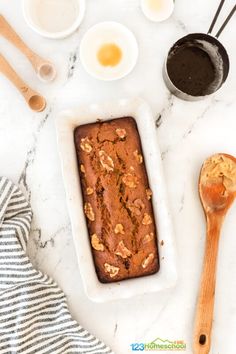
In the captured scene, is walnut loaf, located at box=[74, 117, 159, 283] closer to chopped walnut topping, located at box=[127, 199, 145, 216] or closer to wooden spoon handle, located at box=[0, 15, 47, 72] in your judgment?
chopped walnut topping, located at box=[127, 199, 145, 216]

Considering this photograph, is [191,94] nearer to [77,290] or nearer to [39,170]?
[39,170]

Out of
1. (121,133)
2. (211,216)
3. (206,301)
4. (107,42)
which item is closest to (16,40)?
(107,42)

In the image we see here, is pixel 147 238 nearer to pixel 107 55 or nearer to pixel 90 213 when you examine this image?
pixel 90 213

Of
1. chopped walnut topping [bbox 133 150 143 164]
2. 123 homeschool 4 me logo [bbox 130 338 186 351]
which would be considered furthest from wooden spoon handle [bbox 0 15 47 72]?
123 homeschool 4 me logo [bbox 130 338 186 351]

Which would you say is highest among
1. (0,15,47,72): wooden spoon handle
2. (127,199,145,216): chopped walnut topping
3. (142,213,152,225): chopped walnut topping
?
(0,15,47,72): wooden spoon handle

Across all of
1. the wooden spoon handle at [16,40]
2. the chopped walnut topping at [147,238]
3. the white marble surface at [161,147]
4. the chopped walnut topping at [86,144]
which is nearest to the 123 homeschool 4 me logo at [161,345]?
the white marble surface at [161,147]
